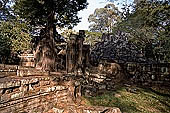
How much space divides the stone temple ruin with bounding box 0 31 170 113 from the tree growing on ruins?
128 cm

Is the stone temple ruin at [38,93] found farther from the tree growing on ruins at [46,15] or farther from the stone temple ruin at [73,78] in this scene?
the tree growing on ruins at [46,15]

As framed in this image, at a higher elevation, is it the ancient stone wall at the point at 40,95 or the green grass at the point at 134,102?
the ancient stone wall at the point at 40,95

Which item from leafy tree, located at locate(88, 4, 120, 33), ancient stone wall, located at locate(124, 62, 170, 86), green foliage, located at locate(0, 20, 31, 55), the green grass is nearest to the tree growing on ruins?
green foliage, located at locate(0, 20, 31, 55)

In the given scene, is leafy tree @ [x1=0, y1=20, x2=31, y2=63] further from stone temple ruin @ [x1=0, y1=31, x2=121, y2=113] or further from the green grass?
the green grass

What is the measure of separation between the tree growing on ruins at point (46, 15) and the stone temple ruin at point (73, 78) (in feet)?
4.21

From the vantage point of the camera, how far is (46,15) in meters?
13.1

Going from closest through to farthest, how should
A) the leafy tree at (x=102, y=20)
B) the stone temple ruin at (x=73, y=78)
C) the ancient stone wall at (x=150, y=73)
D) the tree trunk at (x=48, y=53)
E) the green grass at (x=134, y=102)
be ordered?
the stone temple ruin at (x=73, y=78), the green grass at (x=134, y=102), the ancient stone wall at (x=150, y=73), the tree trunk at (x=48, y=53), the leafy tree at (x=102, y=20)

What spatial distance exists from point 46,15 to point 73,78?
8873 millimetres

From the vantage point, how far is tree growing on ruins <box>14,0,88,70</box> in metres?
12.0

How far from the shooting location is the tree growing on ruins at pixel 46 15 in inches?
472

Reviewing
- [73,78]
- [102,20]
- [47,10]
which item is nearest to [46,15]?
[47,10]

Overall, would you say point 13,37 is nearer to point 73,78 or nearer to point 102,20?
point 73,78

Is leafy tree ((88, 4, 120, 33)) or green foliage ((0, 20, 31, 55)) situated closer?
green foliage ((0, 20, 31, 55))

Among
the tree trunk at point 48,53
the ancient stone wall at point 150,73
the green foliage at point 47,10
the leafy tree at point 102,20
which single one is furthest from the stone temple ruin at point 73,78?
the leafy tree at point 102,20
